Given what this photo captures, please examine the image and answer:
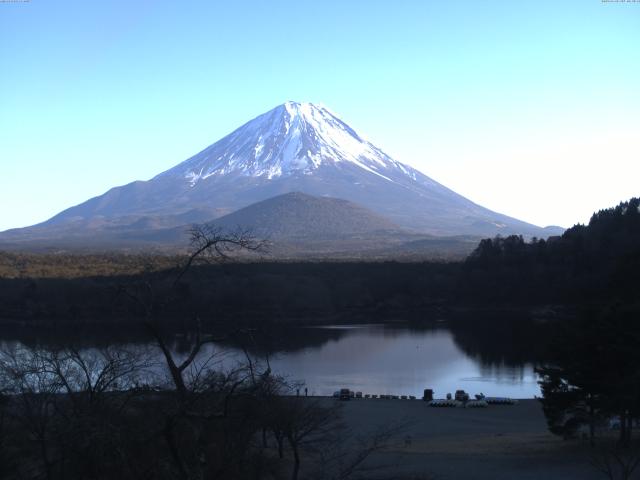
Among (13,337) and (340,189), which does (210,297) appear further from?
(340,189)

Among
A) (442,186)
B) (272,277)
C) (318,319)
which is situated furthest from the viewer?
(442,186)

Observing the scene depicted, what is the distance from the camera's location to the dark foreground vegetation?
366 centimetres

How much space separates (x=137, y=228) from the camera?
276ft

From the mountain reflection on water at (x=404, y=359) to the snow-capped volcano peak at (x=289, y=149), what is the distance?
80010 millimetres

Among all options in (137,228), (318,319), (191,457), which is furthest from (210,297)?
(137,228)

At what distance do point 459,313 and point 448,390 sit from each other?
58.1 ft

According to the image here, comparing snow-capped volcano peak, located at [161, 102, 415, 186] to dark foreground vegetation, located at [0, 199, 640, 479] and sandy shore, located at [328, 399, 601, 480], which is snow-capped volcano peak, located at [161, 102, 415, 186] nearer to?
dark foreground vegetation, located at [0, 199, 640, 479]

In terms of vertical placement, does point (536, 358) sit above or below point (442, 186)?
below

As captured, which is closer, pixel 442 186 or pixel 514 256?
pixel 514 256

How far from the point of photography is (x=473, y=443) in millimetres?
11219

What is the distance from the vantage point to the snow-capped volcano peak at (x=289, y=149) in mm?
107625

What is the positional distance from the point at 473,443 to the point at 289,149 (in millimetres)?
99312

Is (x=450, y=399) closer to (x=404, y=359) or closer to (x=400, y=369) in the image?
(x=400, y=369)

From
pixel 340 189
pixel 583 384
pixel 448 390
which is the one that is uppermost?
pixel 340 189
